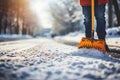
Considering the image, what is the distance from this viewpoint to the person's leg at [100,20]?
6544mm

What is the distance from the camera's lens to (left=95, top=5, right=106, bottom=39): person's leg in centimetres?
654

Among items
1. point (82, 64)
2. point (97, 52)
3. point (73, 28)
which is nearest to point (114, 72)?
point (82, 64)

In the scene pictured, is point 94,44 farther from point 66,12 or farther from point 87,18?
point 66,12

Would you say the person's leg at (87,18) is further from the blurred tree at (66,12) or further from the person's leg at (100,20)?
the blurred tree at (66,12)

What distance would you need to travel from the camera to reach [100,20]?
22.0 ft

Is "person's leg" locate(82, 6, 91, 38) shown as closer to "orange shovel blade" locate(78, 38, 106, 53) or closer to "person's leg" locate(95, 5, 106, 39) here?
"person's leg" locate(95, 5, 106, 39)

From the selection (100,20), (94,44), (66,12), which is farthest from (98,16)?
(66,12)

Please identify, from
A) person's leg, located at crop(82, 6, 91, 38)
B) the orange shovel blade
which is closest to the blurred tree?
person's leg, located at crop(82, 6, 91, 38)

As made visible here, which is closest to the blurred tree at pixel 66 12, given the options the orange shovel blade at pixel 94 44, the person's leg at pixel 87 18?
the person's leg at pixel 87 18

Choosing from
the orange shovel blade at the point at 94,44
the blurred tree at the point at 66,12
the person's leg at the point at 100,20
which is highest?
the blurred tree at the point at 66,12

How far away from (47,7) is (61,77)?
64.1m

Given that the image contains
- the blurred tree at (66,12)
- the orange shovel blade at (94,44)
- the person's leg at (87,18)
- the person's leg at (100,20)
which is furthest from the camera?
the blurred tree at (66,12)

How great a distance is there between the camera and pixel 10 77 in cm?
295

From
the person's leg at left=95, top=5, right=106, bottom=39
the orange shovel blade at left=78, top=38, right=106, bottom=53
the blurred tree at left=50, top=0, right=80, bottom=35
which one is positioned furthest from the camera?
the blurred tree at left=50, top=0, right=80, bottom=35
